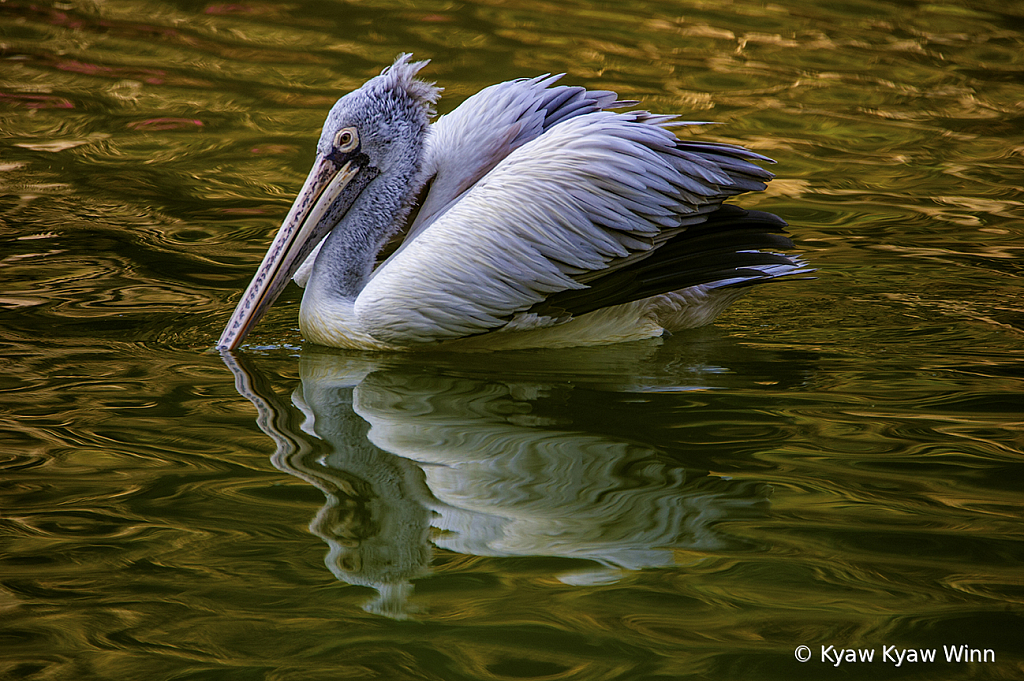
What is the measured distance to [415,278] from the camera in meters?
4.00

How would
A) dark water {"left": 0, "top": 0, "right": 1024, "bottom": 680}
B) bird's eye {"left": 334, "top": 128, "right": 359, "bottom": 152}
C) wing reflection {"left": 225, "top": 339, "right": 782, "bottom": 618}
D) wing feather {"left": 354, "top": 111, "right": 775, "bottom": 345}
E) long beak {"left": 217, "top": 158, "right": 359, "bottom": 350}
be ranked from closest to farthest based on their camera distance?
dark water {"left": 0, "top": 0, "right": 1024, "bottom": 680} → wing reflection {"left": 225, "top": 339, "right": 782, "bottom": 618} → wing feather {"left": 354, "top": 111, "right": 775, "bottom": 345} → long beak {"left": 217, "top": 158, "right": 359, "bottom": 350} → bird's eye {"left": 334, "top": 128, "right": 359, "bottom": 152}

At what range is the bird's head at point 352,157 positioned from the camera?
14.3ft

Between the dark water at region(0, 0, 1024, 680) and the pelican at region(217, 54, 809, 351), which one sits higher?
the pelican at region(217, 54, 809, 351)

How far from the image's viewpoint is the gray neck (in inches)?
171

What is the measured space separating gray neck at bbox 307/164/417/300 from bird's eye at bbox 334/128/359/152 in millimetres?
172

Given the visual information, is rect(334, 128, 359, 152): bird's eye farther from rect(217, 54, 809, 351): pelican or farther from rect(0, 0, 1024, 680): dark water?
rect(0, 0, 1024, 680): dark water

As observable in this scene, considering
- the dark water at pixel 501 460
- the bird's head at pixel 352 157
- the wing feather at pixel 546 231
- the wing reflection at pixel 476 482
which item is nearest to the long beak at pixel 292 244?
the bird's head at pixel 352 157

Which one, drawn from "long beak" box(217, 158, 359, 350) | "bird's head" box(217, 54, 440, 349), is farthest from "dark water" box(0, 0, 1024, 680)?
"bird's head" box(217, 54, 440, 349)

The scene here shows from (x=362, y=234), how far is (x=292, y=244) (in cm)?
27

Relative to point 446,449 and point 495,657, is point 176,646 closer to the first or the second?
point 495,657

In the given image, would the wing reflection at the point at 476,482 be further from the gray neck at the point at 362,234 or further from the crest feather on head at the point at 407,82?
the crest feather on head at the point at 407,82

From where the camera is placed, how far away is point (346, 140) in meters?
4.39

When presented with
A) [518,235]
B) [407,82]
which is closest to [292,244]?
[407,82]

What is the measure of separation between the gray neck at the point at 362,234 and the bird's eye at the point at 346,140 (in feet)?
0.56
